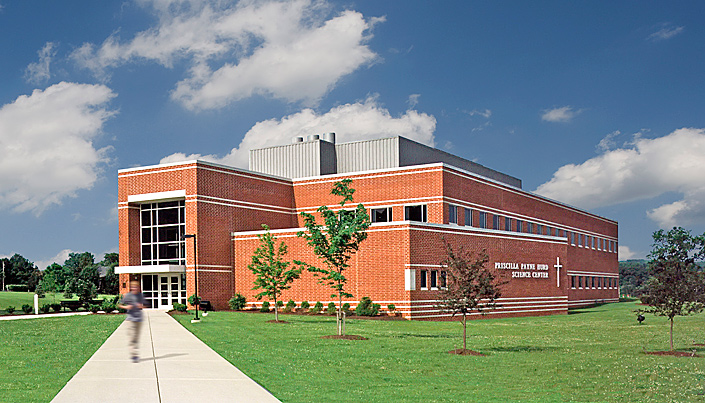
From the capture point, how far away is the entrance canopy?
5047 centimetres

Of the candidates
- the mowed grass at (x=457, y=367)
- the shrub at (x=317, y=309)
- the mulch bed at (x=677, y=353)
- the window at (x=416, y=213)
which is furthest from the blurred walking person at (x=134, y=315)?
the window at (x=416, y=213)

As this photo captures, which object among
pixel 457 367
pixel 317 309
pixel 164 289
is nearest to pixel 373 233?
pixel 317 309

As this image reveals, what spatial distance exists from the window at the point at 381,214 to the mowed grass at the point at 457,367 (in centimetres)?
2524

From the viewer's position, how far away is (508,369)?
18.1 m

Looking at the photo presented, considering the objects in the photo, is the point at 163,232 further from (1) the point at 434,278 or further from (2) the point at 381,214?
(1) the point at 434,278

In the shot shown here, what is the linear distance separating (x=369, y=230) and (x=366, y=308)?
4991mm

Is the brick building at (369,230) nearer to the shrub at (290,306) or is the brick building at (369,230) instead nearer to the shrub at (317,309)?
the shrub at (290,306)

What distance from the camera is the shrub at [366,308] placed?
4291 centimetres

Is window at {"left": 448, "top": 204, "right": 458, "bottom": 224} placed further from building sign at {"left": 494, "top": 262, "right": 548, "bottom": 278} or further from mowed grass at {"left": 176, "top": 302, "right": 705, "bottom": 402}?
mowed grass at {"left": 176, "top": 302, "right": 705, "bottom": 402}

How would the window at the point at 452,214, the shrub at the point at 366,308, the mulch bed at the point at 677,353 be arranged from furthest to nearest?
the window at the point at 452,214
the shrub at the point at 366,308
the mulch bed at the point at 677,353

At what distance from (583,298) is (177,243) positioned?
4791 cm

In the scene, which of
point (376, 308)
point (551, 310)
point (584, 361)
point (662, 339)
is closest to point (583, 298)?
point (551, 310)

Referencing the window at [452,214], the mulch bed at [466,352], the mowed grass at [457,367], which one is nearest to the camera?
the mowed grass at [457,367]

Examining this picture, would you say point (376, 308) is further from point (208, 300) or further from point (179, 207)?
point (179, 207)
